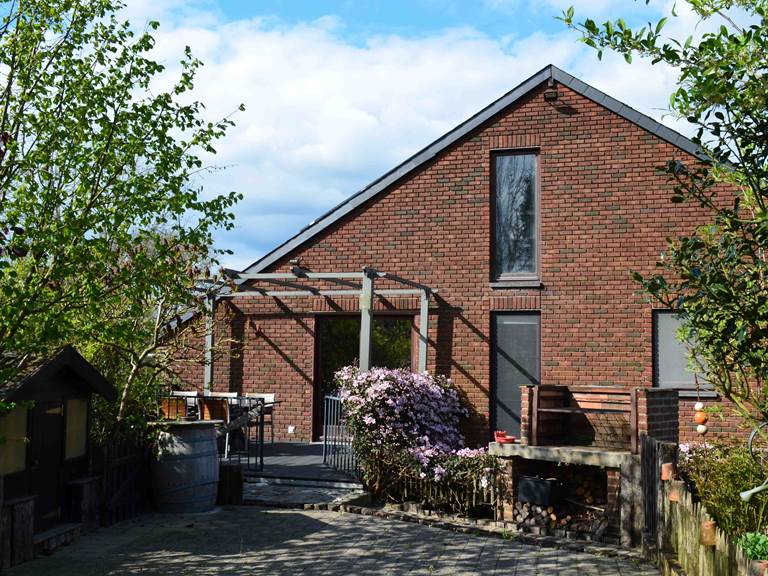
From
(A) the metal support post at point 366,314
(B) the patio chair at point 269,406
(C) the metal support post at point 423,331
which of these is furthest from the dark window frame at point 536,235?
(B) the patio chair at point 269,406

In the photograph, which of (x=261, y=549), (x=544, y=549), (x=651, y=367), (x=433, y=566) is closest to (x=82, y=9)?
(x=261, y=549)

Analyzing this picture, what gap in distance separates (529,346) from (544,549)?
558cm

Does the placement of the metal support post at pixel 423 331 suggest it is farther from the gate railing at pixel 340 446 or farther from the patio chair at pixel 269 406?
the patio chair at pixel 269 406

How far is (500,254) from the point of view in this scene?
15.1 metres

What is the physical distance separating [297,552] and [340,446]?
4.52 m

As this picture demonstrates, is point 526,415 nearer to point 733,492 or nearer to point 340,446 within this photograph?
point 340,446

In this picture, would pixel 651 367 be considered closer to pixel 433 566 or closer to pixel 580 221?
pixel 580 221

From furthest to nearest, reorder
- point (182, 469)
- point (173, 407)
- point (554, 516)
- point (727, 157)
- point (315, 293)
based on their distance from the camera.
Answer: point (315, 293)
point (173, 407)
point (554, 516)
point (182, 469)
point (727, 157)

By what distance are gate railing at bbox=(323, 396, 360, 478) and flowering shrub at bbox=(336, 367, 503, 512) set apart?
46 cm

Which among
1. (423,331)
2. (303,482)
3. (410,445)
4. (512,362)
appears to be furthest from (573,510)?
(423,331)

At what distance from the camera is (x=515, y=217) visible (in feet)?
49.6

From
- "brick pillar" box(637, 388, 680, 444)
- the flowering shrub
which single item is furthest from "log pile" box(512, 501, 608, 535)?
"brick pillar" box(637, 388, 680, 444)

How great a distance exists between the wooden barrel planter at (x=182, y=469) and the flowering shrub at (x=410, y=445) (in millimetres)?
2342

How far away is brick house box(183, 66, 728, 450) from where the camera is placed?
14266 mm
